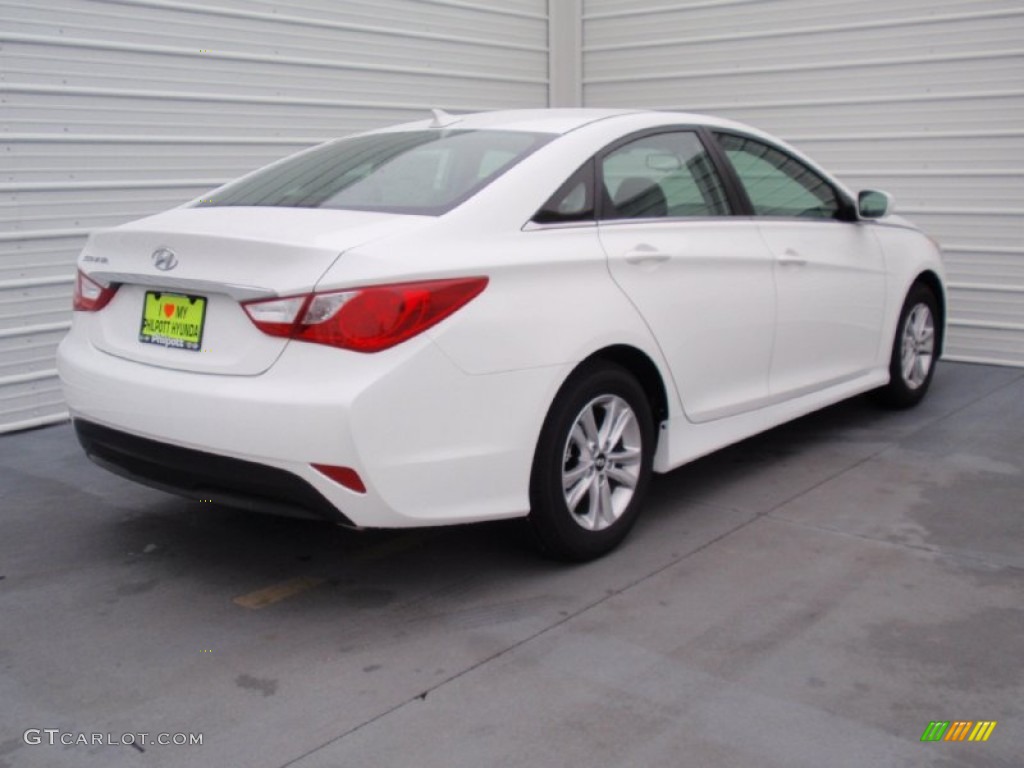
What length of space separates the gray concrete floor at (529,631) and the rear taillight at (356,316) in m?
0.93

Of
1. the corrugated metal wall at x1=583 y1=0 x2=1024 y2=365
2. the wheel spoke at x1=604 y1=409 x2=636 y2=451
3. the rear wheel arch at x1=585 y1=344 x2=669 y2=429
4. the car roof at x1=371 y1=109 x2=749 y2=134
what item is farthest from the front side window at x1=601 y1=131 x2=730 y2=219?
the corrugated metal wall at x1=583 y1=0 x2=1024 y2=365

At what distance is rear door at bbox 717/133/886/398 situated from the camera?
4938 mm

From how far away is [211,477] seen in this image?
346cm

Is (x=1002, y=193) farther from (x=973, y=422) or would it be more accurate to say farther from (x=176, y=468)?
(x=176, y=468)

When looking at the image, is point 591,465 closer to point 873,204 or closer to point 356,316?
point 356,316

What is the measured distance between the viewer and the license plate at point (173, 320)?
353 centimetres

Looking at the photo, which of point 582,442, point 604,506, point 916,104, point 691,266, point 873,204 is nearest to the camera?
point 582,442

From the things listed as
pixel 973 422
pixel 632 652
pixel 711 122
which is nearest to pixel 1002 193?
pixel 973 422

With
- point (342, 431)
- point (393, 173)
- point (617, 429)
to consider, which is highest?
point (393, 173)

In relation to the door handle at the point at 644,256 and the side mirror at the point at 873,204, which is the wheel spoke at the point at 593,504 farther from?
the side mirror at the point at 873,204

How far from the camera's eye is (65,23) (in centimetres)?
595

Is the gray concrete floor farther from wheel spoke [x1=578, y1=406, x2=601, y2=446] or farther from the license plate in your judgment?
the license plate

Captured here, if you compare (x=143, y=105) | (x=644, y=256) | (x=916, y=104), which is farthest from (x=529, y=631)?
(x=916, y=104)

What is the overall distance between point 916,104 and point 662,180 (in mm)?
4105
